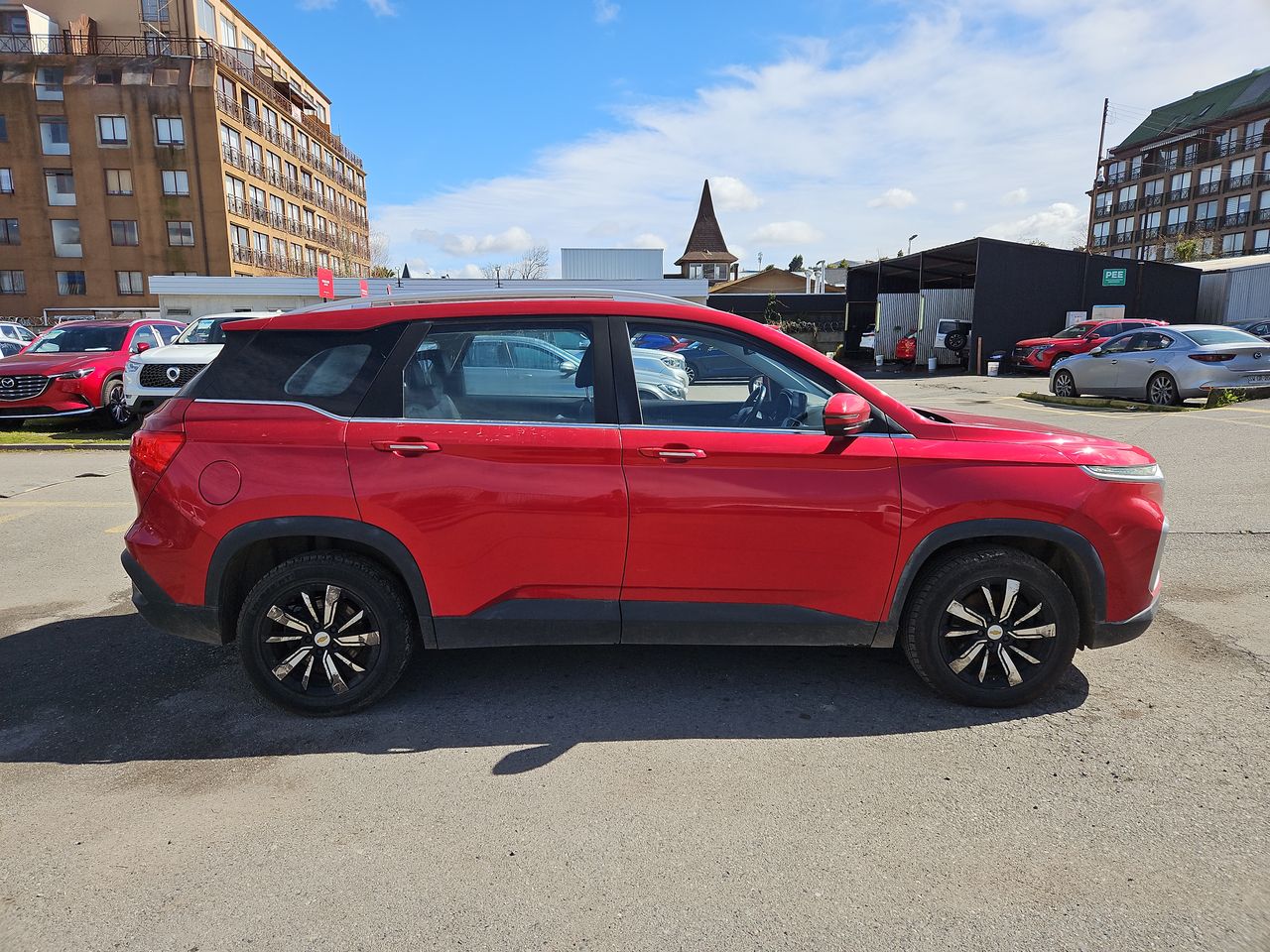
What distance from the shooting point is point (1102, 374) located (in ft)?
51.5

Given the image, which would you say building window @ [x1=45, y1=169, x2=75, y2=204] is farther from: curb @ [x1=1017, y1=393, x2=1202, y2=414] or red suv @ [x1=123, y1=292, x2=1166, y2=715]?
red suv @ [x1=123, y1=292, x2=1166, y2=715]

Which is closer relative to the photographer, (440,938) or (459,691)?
(440,938)

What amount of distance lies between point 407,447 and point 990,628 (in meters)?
2.64

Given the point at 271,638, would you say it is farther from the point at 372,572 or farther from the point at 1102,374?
the point at 1102,374

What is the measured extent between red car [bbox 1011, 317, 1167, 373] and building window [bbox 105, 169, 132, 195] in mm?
50758

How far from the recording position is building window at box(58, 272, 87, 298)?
49.3m

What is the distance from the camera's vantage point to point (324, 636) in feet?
11.6

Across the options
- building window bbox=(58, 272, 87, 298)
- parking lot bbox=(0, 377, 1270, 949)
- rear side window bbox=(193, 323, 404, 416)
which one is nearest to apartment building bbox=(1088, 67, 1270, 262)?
parking lot bbox=(0, 377, 1270, 949)

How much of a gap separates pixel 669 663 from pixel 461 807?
4.84ft

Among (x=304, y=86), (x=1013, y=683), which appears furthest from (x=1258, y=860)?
(x=304, y=86)

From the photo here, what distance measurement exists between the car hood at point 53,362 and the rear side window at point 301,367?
11095 mm

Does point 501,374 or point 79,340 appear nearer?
point 501,374

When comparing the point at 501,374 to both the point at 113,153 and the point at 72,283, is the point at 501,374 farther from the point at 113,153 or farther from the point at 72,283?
the point at 72,283

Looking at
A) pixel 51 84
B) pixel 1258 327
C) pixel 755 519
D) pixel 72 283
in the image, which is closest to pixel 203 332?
pixel 755 519
